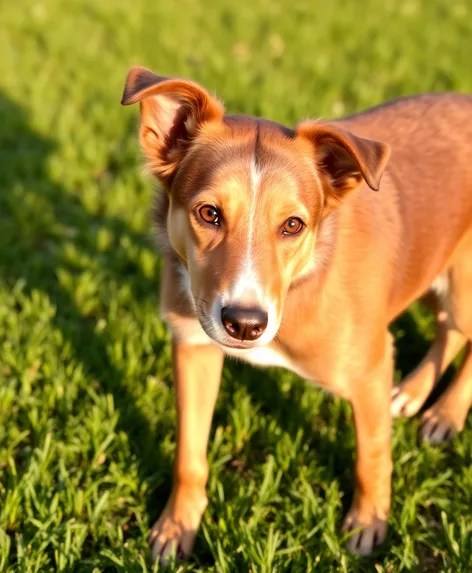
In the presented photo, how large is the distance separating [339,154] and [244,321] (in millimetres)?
878

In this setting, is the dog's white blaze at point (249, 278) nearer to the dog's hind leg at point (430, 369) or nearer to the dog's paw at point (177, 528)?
the dog's paw at point (177, 528)

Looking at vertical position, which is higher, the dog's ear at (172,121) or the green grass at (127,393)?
the dog's ear at (172,121)

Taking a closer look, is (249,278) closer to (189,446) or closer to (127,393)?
(189,446)

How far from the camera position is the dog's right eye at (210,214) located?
9.57 ft

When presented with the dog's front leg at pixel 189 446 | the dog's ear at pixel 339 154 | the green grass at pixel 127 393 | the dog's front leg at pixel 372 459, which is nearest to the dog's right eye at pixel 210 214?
the dog's ear at pixel 339 154

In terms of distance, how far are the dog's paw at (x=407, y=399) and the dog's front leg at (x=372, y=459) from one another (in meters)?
0.69

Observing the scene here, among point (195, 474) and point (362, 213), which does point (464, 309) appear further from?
point (195, 474)

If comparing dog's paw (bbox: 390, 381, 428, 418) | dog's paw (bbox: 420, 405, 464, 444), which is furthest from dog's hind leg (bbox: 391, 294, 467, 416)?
dog's paw (bbox: 420, 405, 464, 444)

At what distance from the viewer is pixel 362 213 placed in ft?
11.2

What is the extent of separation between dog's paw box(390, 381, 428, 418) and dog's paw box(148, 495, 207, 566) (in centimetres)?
122

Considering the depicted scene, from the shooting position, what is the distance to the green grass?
11.0 ft

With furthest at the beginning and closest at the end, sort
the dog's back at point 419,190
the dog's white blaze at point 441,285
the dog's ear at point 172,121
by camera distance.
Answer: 1. the dog's white blaze at point 441,285
2. the dog's back at point 419,190
3. the dog's ear at point 172,121

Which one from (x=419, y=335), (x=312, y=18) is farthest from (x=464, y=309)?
(x=312, y=18)

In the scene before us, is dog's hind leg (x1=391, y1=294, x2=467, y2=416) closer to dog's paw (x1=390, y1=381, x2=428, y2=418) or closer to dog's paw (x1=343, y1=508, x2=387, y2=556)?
dog's paw (x1=390, y1=381, x2=428, y2=418)
